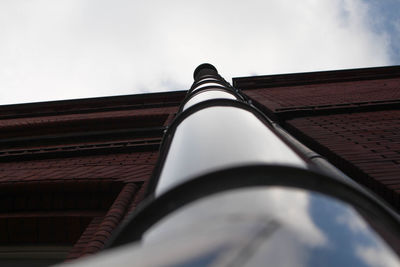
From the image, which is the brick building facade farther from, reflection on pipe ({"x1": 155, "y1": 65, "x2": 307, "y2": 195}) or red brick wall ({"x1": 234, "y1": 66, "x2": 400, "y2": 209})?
reflection on pipe ({"x1": 155, "y1": 65, "x2": 307, "y2": 195})

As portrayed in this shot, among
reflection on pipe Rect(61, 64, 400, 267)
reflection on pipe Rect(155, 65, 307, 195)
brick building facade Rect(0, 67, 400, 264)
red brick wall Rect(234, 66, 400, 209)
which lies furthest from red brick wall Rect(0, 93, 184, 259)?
reflection on pipe Rect(61, 64, 400, 267)

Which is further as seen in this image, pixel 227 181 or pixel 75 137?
pixel 75 137

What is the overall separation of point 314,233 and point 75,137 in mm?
5971

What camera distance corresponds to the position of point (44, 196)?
4.06 metres

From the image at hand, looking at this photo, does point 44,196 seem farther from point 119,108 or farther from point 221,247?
point 119,108

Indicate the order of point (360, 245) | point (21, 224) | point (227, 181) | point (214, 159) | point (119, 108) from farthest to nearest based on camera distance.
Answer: point (119, 108) < point (21, 224) < point (214, 159) < point (227, 181) < point (360, 245)

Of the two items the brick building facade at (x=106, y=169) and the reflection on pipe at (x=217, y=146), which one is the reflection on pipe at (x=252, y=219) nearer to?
the reflection on pipe at (x=217, y=146)

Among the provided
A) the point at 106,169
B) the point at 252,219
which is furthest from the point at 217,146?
the point at 106,169

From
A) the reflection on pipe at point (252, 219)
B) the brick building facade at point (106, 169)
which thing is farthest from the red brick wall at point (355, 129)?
the reflection on pipe at point (252, 219)

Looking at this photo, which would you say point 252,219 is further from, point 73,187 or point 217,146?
point 73,187

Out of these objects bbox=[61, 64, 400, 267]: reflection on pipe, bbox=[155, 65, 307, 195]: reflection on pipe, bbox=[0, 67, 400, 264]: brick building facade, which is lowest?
bbox=[61, 64, 400, 267]: reflection on pipe

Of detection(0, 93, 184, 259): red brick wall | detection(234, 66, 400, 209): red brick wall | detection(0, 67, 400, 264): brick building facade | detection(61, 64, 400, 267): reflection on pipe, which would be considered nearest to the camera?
detection(61, 64, 400, 267): reflection on pipe

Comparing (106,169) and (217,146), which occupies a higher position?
(106,169)

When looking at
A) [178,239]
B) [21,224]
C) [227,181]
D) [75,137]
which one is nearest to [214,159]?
[227,181]
